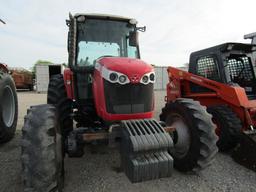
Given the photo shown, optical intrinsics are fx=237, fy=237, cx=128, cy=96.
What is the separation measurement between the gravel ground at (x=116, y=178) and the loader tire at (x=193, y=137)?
9.7 inches

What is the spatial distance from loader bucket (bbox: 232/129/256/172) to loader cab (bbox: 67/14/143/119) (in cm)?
230

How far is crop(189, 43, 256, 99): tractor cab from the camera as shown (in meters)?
4.86

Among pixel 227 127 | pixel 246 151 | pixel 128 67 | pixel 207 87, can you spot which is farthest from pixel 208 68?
pixel 128 67

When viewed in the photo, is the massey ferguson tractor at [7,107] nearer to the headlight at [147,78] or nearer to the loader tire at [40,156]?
the loader tire at [40,156]

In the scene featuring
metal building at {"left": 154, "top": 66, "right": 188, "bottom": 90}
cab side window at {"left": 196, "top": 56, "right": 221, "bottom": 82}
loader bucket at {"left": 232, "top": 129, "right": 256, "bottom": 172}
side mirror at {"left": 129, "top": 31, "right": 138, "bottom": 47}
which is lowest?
loader bucket at {"left": 232, "top": 129, "right": 256, "bottom": 172}

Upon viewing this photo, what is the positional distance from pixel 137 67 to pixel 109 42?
0.97 metres

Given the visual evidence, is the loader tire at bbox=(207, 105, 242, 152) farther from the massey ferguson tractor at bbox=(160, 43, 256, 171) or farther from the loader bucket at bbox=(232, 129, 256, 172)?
the loader bucket at bbox=(232, 129, 256, 172)

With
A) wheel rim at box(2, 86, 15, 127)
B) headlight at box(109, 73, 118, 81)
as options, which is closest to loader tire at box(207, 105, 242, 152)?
headlight at box(109, 73, 118, 81)

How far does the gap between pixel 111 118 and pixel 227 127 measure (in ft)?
7.57

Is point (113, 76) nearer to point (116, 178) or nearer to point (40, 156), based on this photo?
point (40, 156)

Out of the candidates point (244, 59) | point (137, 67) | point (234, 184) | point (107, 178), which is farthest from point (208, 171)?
point (244, 59)

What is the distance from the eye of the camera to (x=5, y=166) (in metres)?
3.67

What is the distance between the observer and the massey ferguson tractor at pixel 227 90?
403cm

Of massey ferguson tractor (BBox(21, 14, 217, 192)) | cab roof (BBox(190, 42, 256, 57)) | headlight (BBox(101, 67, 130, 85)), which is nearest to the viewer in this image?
massey ferguson tractor (BBox(21, 14, 217, 192))
